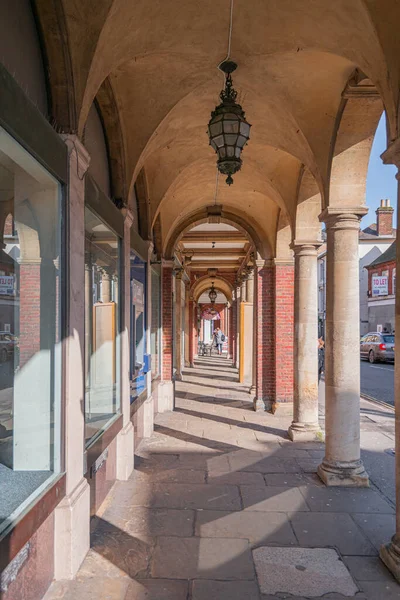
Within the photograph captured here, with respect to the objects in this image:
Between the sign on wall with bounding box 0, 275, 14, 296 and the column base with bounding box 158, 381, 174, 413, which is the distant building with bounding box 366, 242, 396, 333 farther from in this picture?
the sign on wall with bounding box 0, 275, 14, 296

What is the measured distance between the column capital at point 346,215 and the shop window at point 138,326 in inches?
106

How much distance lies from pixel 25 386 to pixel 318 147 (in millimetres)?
4489

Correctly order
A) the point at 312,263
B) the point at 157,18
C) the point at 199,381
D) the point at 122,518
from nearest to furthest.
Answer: the point at 157,18
the point at 122,518
the point at 312,263
the point at 199,381

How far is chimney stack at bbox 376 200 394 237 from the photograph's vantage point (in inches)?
1506

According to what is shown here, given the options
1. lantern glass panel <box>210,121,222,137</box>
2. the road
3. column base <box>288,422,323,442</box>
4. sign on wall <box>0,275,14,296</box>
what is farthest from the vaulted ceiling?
the road

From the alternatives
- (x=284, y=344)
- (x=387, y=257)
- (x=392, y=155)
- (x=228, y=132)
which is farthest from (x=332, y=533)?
(x=387, y=257)

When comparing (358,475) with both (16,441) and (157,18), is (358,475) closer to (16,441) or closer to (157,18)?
(16,441)

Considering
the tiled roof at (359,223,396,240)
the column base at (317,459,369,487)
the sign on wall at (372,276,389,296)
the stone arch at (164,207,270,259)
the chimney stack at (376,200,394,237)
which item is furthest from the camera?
the tiled roof at (359,223,396,240)

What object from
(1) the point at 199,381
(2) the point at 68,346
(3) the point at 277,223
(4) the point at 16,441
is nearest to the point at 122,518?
(4) the point at 16,441

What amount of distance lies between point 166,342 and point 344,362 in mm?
5514

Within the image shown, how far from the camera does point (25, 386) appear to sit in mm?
3359

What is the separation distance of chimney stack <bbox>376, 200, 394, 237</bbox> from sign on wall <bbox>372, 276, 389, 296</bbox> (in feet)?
18.0

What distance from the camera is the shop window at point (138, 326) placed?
22.4 ft

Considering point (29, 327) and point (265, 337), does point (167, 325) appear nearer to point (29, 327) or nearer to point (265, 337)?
point (265, 337)
